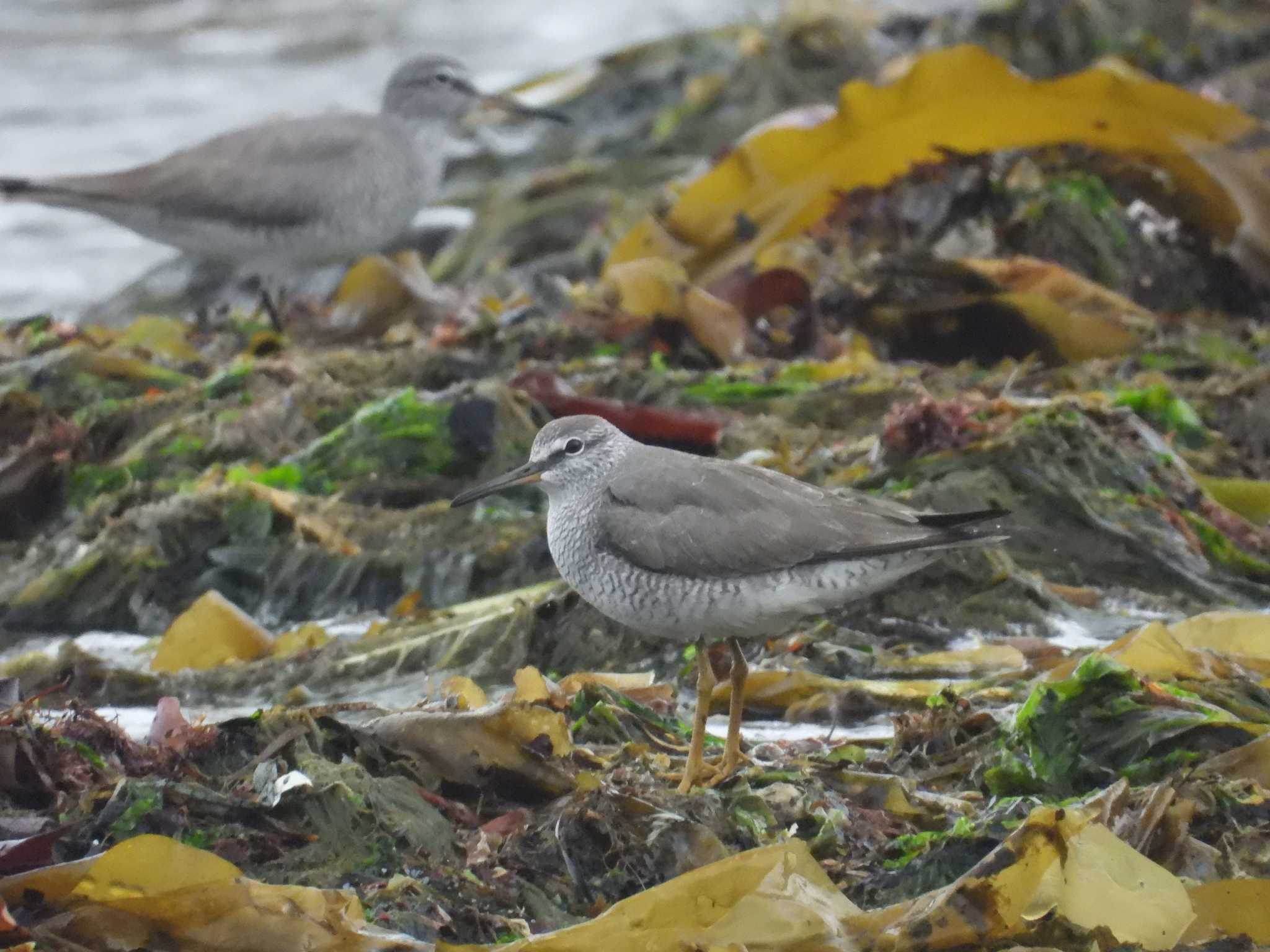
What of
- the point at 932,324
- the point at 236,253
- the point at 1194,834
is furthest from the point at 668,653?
the point at 236,253

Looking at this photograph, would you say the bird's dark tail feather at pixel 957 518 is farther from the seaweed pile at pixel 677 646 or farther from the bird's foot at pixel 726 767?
the bird's foot at pixel 726 767

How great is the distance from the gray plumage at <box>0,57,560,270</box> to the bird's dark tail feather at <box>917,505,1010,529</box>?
4.56 meters

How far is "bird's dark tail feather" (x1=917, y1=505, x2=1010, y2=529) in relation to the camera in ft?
10.7

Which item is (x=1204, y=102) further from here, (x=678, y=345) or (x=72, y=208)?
(x=72, y=208)

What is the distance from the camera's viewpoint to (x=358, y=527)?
4746 millimetres

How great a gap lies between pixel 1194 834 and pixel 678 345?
11.2 feet

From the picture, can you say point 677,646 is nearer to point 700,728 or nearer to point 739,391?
point 700,728

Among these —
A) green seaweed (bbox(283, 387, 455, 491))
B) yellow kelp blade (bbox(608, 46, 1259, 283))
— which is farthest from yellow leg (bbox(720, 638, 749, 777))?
yellow kelp blade (bbox(608, 46, 1259, 283))

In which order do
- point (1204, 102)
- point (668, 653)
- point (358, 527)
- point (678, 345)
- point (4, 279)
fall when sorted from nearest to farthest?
point (668, 653), point (358, 527), point (678, 345), point (1204, 102), point (4, 279)

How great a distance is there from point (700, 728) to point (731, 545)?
0.42m

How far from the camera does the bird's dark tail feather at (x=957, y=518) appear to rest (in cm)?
328

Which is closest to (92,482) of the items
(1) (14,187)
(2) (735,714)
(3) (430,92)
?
(1) (14,187)

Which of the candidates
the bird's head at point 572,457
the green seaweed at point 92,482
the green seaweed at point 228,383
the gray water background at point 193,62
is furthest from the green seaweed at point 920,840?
the gray water background at point 193,62

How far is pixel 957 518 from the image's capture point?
3.37 meters
